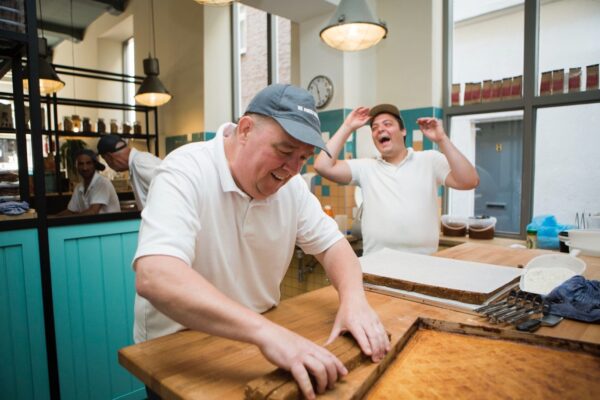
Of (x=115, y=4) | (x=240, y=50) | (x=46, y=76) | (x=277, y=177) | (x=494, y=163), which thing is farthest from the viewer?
(x=115, y=4)

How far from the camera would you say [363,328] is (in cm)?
102

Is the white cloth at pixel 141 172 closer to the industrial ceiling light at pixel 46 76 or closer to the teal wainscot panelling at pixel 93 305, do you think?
the teal wainscot panelling at pixel 93 305

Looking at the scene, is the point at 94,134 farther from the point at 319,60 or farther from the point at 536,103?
the point at 536,103

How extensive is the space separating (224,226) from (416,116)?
2.98m

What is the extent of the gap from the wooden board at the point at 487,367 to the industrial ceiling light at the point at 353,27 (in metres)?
2.06

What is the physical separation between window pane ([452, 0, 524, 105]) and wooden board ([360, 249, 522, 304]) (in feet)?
8.03

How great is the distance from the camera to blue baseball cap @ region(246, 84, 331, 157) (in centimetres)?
105

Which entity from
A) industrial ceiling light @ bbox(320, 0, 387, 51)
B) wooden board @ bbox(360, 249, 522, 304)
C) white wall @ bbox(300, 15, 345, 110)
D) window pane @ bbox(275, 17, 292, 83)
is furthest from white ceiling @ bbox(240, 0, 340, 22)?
wooden board @ bbox(360, 249, 522, 304)

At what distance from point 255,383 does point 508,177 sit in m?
3.52

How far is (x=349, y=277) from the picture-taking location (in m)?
1.28

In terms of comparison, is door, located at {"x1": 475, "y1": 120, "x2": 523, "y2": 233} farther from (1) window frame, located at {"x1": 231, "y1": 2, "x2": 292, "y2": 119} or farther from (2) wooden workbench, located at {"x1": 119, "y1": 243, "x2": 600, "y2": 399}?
(2) wooden workbench, located at {"x1": 119, "y1": 243, "x2": 600, "y2": 399}

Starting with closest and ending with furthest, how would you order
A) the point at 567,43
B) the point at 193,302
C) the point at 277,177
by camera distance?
the point at 193,302, the point at 277,177, the point at 567,43

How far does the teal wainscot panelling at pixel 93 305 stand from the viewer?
7.36 feet

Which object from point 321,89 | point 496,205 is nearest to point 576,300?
point 496,205
